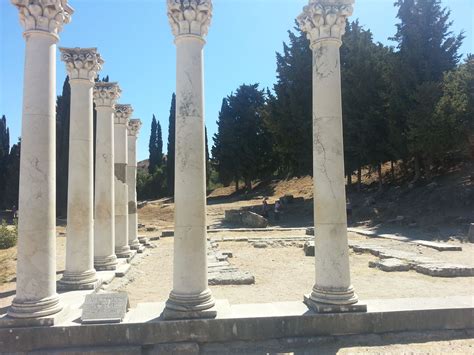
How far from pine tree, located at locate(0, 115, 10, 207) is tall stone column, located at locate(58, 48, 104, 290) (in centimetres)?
5677

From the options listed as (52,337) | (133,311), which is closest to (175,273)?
(133,311)

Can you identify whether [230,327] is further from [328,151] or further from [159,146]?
[159,146]

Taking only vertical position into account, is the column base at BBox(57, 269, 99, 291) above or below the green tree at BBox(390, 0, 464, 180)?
below

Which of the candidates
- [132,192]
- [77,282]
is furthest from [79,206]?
[132,192]

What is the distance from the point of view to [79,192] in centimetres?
1091

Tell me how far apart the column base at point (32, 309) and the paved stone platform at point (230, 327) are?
272 millimetres

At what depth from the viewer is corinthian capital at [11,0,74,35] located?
809cm

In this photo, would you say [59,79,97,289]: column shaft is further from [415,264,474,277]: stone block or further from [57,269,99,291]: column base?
[415,264,474,277]: stone block

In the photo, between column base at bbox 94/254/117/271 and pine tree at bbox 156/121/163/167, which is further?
pine tree at bbox 156/121/163/167

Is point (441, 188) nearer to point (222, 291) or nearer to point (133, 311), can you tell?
point (222, 291)

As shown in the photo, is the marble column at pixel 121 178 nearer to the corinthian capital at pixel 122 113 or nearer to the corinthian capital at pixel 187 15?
the corinthian capital at pixel 122 113

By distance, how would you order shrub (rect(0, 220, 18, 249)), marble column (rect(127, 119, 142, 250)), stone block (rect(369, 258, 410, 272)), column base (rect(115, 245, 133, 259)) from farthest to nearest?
shrub (rect(0, 220, 18, 249))
marble column (rect(127, 119, 142, 250))
column base (rect(115, 245, 133, 259))
stone block (rect(369, 258, 410, 272))

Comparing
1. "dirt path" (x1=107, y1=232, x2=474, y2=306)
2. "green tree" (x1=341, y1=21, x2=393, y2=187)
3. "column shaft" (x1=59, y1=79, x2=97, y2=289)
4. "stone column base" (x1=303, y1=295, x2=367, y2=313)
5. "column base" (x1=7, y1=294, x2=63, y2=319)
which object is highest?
"green tree" (x1=341, y1=21, x2=393, y2=187)

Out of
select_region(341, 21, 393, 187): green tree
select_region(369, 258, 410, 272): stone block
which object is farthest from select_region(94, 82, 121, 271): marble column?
select_region(341, 21, 393, 187): green tree
